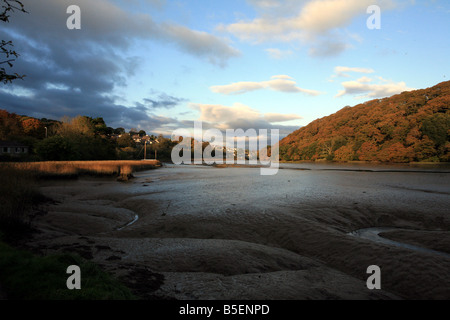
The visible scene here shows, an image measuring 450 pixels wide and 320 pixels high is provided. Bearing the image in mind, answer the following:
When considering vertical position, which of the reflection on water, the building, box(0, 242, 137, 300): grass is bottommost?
the reflection on water

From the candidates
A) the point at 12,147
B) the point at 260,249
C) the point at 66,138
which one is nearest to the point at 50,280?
the point at 260,249

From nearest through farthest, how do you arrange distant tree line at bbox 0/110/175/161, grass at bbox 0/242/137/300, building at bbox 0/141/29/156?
1. grass at bbox 0/242/137/300
2. distant tree line at bbox 0/110/175/161
3. building at bbox 0/141/29/156

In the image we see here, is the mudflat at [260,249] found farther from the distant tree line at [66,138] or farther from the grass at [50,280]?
the distant tree line at [66,138]

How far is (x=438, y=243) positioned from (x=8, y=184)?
1582 centimetres

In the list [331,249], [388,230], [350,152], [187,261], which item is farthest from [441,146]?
[187,261]

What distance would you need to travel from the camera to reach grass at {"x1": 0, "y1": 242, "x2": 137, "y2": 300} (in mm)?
2973

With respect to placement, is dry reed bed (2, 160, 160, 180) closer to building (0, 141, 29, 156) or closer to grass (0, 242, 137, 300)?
grass (0, 242, 137, 300)

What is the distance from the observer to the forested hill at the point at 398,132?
51.5 meters

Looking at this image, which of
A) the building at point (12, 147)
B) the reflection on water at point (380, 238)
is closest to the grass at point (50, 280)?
the reflection on water at point (380, 238)

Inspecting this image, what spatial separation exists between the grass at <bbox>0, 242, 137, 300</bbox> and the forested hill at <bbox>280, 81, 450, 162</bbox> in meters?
65.6

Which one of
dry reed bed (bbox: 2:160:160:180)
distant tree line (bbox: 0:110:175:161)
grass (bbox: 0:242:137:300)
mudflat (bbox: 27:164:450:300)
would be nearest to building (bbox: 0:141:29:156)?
distant tree line (bbox: 0:110:175:161)

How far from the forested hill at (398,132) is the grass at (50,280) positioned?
2582 inches

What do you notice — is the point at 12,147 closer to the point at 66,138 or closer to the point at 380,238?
the point at 66,138
